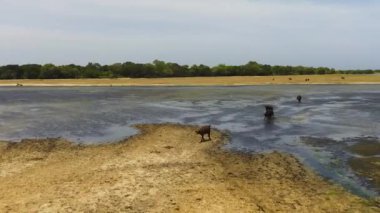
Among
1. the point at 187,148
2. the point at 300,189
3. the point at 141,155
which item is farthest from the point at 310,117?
the point at 300,189

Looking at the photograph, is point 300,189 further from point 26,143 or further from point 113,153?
point 26,143

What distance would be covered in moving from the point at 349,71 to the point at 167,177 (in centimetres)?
15544

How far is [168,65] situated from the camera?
154 metres

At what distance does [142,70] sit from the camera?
14800 centimetres

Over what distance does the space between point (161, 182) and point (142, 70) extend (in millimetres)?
130362

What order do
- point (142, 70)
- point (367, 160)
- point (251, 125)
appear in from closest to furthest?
point (367, 160) < point (251, 125) < point (142, 70)

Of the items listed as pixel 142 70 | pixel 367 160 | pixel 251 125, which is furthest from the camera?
pixel 142 70

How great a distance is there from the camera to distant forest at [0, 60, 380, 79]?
486 ft

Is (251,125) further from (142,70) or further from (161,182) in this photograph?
(142,70)

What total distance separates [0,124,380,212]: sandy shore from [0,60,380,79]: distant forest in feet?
398

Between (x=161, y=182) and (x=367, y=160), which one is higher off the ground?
(x=161, y=182)

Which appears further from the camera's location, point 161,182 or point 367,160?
point 367,160

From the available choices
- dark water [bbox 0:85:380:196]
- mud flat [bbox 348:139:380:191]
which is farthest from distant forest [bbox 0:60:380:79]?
mud flat [bbox 348:139:380:191]

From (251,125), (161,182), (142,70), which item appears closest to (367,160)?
(161,182)
